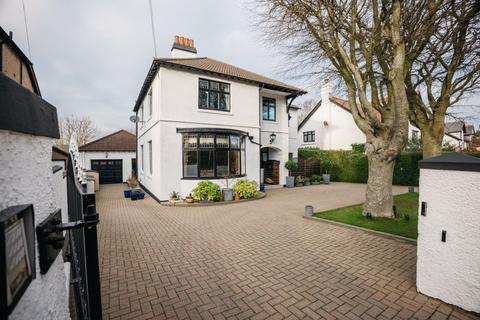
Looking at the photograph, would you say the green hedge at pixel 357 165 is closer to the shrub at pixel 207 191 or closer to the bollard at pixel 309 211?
the bollard at pixel 309 211

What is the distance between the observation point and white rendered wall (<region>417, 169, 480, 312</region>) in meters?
3.31

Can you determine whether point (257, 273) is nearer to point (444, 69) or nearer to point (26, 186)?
point (26, 186)

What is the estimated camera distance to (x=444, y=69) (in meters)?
11.5

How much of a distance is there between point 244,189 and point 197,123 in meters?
4.41

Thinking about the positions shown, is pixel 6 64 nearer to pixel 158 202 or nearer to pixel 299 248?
pixel 158 202

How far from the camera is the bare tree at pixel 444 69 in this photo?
8.77 metres

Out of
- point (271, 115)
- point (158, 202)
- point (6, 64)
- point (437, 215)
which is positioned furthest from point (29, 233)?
point (271, 115)

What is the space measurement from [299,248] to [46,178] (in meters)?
5.68

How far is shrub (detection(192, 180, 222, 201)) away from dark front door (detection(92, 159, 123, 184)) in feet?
47.4

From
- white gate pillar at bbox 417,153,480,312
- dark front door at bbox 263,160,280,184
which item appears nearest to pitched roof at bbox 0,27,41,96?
white gate pillar at bbox 417,153,480,312

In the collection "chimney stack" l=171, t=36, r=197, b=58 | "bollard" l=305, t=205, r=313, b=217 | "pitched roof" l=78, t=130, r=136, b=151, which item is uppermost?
"chimney stack" l=171, t=36, r=197, b=58

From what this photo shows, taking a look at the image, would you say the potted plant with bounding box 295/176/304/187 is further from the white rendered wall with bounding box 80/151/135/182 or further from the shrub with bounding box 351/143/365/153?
the white rendered wall with bounding box 80/151/135/182

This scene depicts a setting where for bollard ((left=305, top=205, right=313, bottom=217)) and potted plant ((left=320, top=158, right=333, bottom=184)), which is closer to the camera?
bollard ((left=305, top=205, right=313, bottom=217))

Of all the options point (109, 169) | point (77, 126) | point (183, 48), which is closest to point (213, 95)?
point (183, 48)
